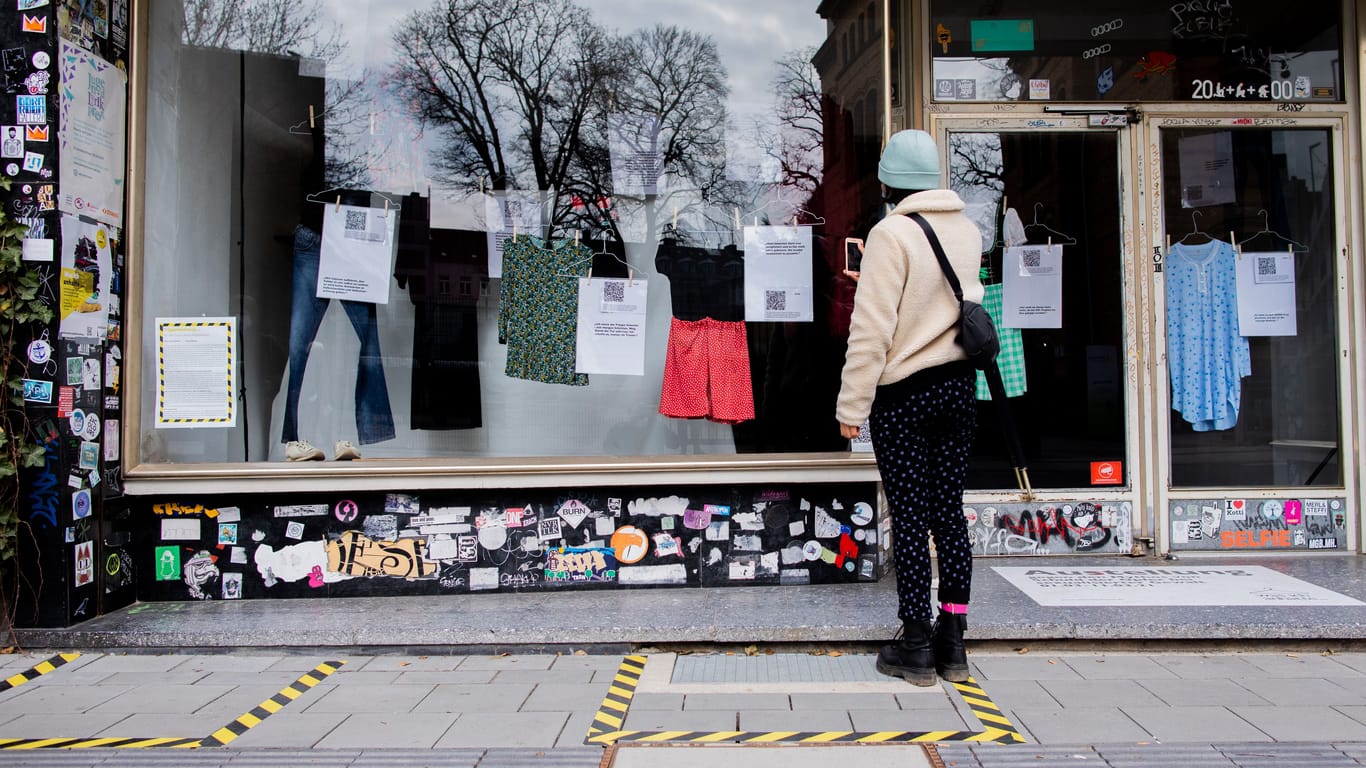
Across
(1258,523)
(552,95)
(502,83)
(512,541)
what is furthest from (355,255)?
(1258,523)

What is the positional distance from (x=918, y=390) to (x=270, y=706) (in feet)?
8.75

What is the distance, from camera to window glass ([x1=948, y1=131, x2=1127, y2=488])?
5.36m

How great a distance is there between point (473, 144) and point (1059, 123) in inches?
137

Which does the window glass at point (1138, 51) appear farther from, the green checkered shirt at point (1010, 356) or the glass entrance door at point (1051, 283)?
the green checkered shirt at point (1010, 356)

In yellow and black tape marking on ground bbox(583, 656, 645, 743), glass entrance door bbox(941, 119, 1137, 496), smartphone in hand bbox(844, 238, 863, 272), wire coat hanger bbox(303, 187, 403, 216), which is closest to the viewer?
yellow and black tape marking on ground bbox(583, 656, 645, 743)

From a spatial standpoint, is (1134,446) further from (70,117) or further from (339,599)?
(70,117)

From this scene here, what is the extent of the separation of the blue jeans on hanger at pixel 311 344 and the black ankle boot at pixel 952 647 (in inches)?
127

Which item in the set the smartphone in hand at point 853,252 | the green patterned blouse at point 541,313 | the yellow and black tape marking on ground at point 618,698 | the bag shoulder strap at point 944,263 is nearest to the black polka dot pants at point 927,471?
the bag shoulder strap at point 944,263

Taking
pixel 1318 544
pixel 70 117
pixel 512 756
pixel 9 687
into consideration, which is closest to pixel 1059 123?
pixel 1318 544

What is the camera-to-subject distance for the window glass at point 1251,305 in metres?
5.39

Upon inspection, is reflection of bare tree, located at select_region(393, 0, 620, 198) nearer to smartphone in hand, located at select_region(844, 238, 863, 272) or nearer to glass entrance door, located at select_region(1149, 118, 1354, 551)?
smartphone in hand, located at select_region(844, 238, 863, 272)

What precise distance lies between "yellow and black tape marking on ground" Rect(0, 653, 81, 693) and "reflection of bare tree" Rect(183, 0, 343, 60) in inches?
130

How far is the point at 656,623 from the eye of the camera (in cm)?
401

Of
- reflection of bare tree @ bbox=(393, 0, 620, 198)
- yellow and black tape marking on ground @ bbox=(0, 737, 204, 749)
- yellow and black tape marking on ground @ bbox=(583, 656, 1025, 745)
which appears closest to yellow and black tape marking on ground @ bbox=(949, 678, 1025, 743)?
yellow and black tape marking on ground @ bbox=(583, 656, 1025, 745)
